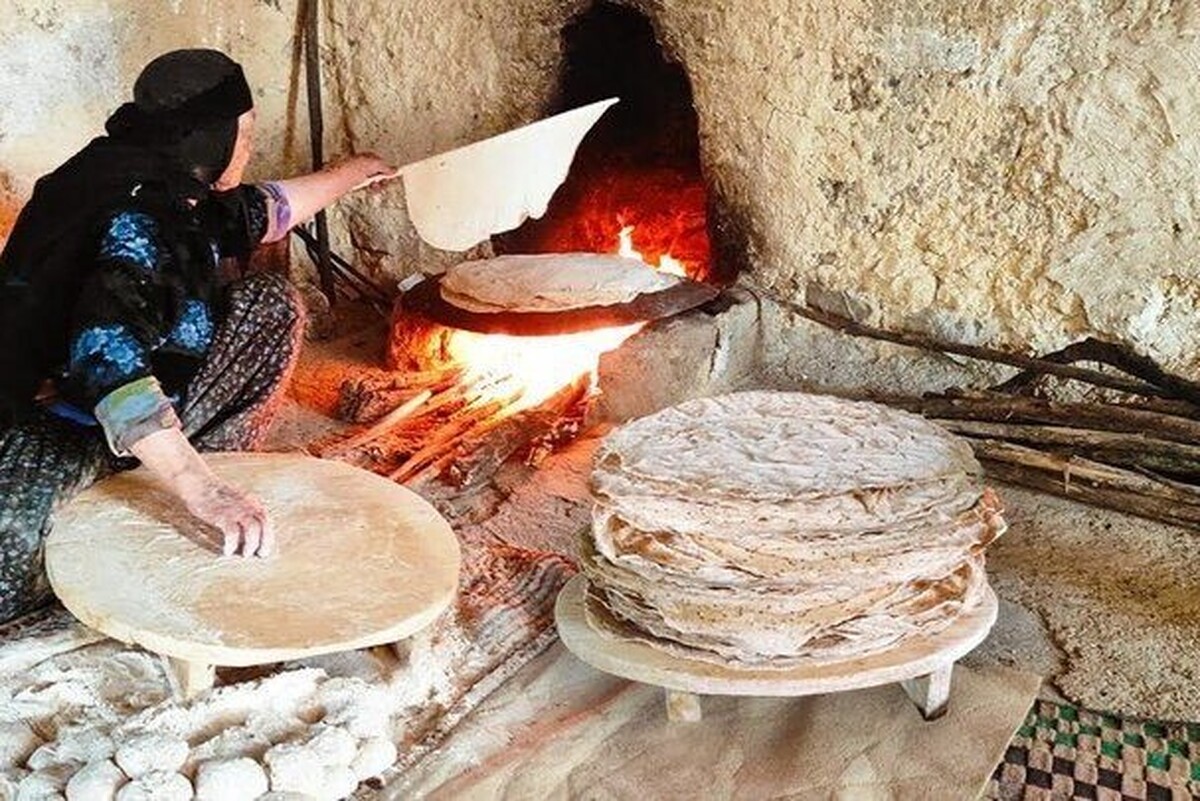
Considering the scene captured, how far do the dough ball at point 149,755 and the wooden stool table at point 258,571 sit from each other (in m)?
0.15

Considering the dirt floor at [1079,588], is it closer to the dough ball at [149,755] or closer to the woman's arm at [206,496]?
the woman's arm at [206,496]

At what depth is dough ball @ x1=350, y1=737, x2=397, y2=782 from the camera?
238cm

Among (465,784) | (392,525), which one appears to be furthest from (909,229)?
(465,784)

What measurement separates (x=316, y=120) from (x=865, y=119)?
208 centimetres

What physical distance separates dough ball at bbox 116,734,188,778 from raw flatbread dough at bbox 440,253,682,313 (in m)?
1.96

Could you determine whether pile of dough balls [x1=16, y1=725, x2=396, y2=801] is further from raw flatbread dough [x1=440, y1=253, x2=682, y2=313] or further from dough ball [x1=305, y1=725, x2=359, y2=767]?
raw flatbread dough [x1=440, y1=253, x2=682, y2=313]

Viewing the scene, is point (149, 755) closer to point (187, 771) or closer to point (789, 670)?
point (187, 771)

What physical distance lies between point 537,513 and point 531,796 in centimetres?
128

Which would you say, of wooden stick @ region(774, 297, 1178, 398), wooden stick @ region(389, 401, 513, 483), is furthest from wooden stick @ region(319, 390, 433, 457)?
wooden stick @ region(774, 297, 1178, 398)

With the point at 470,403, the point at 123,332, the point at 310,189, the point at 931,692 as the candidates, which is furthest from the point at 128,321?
the point at 931,692

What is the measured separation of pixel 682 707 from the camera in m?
2.60

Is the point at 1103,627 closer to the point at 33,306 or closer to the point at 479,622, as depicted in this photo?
the point at 479,622

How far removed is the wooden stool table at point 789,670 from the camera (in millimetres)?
2385

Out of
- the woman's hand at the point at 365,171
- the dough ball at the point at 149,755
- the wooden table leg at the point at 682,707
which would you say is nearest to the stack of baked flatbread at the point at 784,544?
the wooden table leg at the point at 682,707
